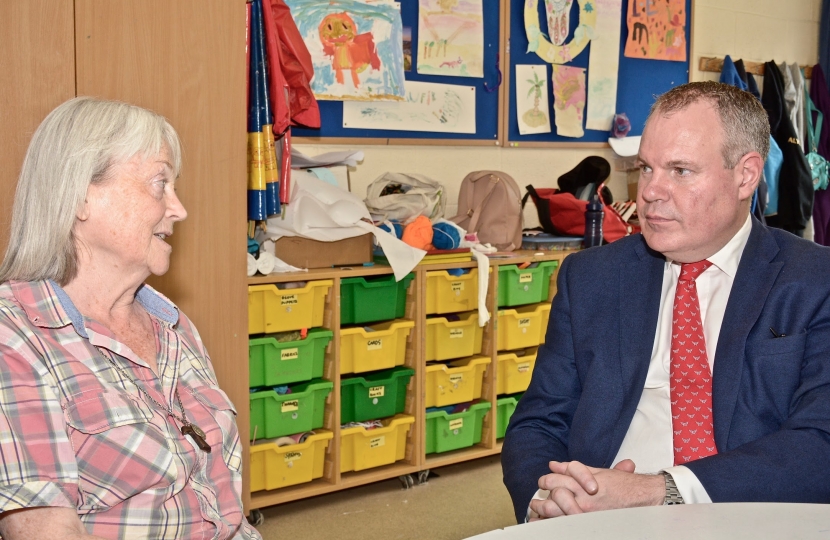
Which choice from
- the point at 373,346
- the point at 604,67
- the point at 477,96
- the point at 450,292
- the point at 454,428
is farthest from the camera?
the point at 604,67

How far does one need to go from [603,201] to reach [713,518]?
345 centimetres

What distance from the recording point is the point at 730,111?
177 centimetres

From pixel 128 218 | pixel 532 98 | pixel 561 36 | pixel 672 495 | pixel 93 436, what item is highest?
pixel 561 36

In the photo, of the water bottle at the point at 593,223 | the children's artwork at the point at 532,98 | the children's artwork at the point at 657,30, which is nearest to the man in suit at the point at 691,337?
the water bottle at the point at 593,223

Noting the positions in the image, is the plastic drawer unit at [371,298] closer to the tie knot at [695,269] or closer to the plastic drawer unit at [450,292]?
the plastic drawer unit at [450,292]

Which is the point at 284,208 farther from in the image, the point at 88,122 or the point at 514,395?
the point at 88,122

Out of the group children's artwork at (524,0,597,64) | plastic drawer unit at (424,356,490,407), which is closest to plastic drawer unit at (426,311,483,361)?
plastic drawer unit at (424,356,490,407)

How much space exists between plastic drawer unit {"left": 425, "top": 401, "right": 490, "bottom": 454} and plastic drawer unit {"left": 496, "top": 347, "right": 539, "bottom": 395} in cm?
13

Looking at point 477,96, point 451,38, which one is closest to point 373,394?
point 477,96

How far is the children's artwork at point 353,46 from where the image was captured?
3779 millimetres

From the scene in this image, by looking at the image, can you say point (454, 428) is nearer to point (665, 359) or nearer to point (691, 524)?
point (665, 359)

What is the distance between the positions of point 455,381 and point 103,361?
242 centimetres

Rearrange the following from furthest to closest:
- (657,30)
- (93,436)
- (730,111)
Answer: (657,30)
(730,111)
(93,436)

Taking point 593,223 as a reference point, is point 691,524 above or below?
below
